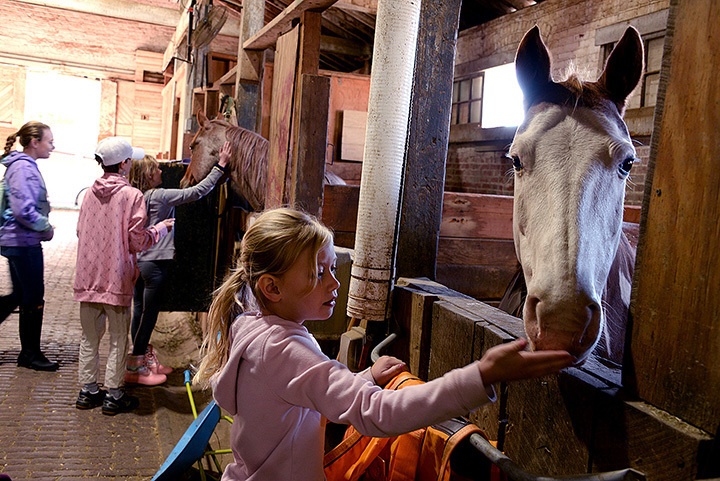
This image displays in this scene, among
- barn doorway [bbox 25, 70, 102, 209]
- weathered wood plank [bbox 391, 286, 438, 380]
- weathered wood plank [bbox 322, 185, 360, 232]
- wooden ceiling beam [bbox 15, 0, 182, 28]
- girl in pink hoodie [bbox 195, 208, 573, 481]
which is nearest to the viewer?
girl in pink hoodie [bbox 195, 208, 573, 481]

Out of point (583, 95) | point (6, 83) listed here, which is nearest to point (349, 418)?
point (583, 95)

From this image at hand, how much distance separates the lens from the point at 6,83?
17.0 meters

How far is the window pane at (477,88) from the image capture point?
10.7 m

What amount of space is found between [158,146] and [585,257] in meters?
18.7

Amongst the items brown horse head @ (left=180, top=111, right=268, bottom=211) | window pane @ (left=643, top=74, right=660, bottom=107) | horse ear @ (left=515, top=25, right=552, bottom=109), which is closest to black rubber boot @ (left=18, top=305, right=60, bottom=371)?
brown horse head @ (left=180, top=111, right=268, bottom=211)

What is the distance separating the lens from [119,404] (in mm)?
4590

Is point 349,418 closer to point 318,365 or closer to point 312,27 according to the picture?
point 318,365

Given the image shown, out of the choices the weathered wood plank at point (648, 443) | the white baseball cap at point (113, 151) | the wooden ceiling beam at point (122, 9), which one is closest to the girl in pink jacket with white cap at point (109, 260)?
the white baseball cap at point (113, 151)

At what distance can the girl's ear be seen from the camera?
1620mm

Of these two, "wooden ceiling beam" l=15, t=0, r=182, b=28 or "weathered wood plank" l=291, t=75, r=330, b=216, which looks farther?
"wooden ceiling beam" l=15, t=0, r=182, b=28

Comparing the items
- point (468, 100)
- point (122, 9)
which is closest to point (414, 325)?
point (468, 100)

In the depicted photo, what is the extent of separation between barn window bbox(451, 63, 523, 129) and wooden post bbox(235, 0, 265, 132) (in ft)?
15.8

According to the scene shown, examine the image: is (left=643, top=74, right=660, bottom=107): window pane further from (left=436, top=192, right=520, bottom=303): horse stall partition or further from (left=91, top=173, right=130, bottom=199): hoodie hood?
(left=91, top=173, right=130, bottom=199): hoodie hood

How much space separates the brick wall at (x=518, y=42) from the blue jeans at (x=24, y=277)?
16.9 ft
